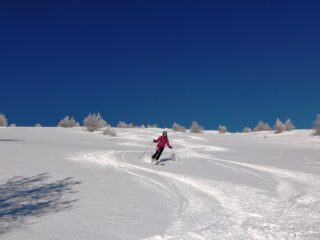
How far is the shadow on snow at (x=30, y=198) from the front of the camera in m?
7.24

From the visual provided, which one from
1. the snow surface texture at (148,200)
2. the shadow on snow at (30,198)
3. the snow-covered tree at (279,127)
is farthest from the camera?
the snow-covered tree at (279,127)

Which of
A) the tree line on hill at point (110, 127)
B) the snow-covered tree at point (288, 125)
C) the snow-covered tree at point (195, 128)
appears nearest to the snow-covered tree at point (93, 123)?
the tree line on hill at point (110, 127)

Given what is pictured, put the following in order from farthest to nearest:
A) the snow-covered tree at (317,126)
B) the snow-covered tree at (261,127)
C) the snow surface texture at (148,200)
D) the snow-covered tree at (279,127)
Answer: the snow-covered tree at (261,127), the snow-covered tree at (279,127), the snow-covered tree at (317,126), the snow surface texture at (148,200)

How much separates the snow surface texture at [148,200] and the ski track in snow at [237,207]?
20 mm

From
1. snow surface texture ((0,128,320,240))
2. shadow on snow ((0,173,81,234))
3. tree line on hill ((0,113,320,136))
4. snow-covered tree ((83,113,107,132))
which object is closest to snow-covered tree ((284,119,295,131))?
tree line on hill ((0,113,320,136))

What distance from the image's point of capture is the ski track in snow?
669 centimetres

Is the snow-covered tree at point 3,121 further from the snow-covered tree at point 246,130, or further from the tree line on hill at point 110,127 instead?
the snow-covered tree at point 246,130

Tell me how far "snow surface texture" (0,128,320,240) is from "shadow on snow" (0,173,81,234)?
0.02 m

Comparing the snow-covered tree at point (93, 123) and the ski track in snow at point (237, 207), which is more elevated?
the snow-covered tree at point (93, 123)

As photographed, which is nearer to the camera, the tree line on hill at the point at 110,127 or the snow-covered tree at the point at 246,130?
the tree line on hill at the point at 110,127

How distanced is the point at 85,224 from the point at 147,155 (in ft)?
40.5

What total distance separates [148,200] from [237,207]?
2.16 m

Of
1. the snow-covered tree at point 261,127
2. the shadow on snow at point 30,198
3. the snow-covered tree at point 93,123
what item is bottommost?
the shadow on snow at point 30,198

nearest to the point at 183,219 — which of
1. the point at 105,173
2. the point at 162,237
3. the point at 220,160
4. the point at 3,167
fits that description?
the point at 162,237
